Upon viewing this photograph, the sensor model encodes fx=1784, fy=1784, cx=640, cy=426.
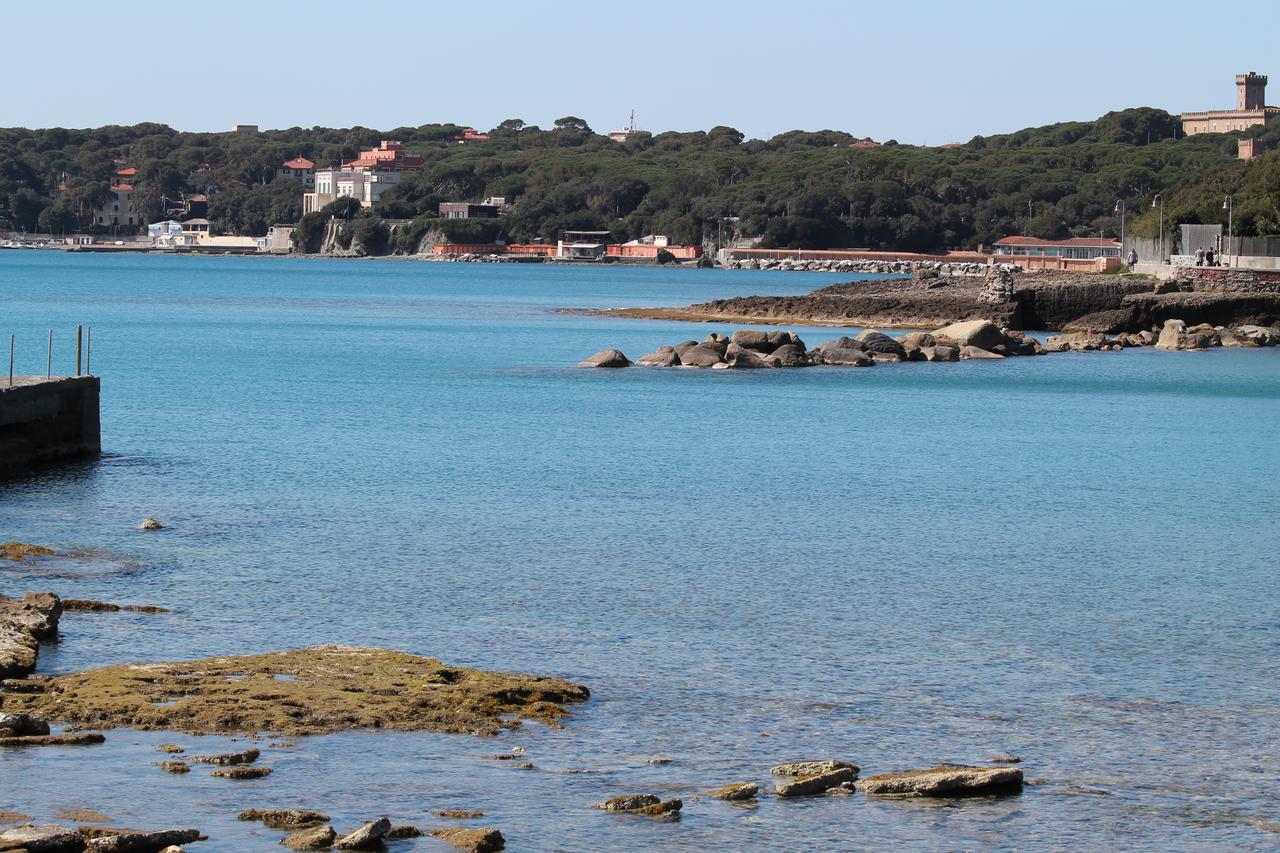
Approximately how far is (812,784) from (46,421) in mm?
17709

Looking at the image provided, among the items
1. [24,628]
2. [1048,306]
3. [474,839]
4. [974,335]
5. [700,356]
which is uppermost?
[1048,306]

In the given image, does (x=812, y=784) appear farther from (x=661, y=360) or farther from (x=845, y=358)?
(x=845, y=358)

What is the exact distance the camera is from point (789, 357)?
49.6m

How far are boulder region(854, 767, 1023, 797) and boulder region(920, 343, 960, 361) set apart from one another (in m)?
43.0

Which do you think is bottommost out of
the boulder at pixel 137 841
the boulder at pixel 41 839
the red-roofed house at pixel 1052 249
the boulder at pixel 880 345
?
the boulder at pixel 137 841

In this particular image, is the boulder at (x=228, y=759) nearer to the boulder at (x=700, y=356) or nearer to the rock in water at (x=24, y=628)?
the rock in water at (x=24, y=628)

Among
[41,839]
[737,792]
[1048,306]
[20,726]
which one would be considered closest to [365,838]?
[41,839]

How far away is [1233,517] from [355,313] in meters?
64.8

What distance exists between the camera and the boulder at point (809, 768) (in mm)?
11312

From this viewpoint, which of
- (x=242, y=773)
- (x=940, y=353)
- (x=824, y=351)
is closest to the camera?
(x=242, y=773)

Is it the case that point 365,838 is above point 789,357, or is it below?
below

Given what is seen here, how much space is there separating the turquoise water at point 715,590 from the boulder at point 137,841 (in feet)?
0.64

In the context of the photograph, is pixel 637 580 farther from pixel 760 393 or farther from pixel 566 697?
pixel 760 393

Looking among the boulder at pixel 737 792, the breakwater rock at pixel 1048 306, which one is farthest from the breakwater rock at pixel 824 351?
the boulder at pixel 737 792
